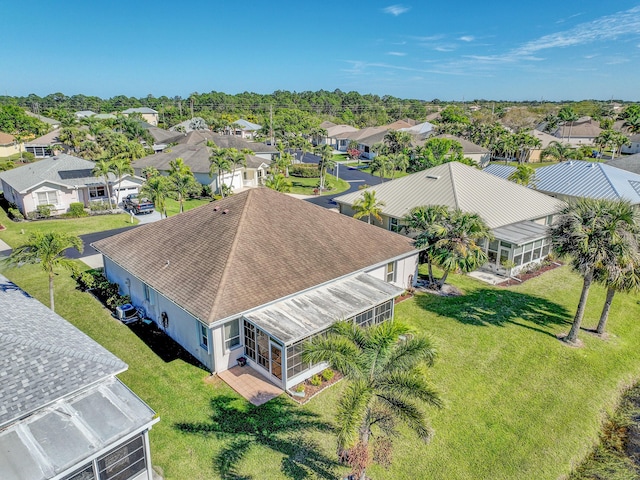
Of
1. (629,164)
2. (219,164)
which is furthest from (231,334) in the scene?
(629,164)

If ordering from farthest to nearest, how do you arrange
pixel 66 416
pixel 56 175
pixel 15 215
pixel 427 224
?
1. pixel 56 175
2. pixel 15 215
3. pixel 427 224
4. pixel 66 416

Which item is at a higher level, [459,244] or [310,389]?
[459,244]

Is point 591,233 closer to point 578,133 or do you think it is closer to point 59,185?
point 59,185

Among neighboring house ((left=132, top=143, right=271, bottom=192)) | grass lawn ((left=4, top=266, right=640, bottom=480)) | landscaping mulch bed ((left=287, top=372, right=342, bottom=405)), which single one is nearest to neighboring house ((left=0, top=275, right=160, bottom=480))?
grass lawn ((left=4, top=266, right=640, bottom=480))

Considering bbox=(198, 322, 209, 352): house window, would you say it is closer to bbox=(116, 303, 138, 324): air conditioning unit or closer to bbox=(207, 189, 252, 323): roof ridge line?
bbox=(207, 189, 252, 323): roof ridge line

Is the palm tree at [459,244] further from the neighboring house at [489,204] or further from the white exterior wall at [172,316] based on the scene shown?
the white exterior wall at [172,316]

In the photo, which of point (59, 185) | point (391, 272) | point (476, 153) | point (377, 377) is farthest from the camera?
point (476, 153)
